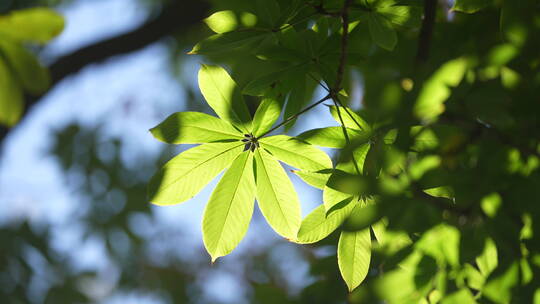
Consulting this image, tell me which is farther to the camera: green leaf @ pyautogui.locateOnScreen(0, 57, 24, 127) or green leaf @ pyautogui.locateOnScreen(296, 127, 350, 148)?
green leaf @ pyautogui.locateOnScreen(296, 127, 350, 148)

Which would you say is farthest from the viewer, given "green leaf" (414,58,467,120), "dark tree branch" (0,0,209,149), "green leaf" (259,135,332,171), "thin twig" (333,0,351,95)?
"dark tree branch" (0,0,209,149)

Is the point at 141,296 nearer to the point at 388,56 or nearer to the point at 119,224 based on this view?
the point at 119,224

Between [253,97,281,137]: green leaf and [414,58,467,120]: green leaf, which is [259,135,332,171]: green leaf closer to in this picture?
[253,97,281,137]: green leaf

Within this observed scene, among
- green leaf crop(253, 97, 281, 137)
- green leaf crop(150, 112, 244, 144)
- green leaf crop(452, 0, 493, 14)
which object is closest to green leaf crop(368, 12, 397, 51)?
green leaf crop(452, 0, 493, 14)

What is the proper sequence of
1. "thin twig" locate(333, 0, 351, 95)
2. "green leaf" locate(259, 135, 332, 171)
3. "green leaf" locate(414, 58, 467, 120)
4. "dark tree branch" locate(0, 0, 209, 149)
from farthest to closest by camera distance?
"dark tree branch" locate(0, 0, 209, 149) < "green leaf" locate(259, 135, 332, 171) < "thin twig" locate(333, 0, 351, 95) < "green leaf" locate(414, 58, 467, 120)

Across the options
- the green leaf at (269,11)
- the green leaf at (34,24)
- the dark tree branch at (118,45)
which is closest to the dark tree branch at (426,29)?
the green leaf at (269,11)

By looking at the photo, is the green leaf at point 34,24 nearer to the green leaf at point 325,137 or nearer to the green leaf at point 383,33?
the green leaf at point 325,137

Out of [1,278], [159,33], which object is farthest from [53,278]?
[159,33]
